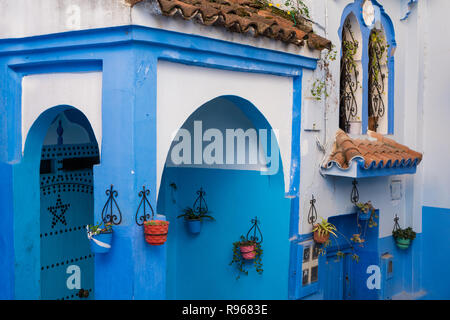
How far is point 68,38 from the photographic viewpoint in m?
5.08

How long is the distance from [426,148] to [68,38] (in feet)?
20.5

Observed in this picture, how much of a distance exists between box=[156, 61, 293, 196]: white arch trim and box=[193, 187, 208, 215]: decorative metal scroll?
1483 millimetres

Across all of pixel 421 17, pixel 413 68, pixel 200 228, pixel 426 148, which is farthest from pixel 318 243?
pixel 421 17

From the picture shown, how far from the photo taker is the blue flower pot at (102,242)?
4676 millimetres

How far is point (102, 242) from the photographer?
469 centimetres

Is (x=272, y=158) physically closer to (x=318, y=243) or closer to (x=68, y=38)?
(x=318, y=243)

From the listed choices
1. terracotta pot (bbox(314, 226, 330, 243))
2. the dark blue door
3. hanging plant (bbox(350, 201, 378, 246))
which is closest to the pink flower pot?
terracotta pot (bbox(314, 226, 330, 243))

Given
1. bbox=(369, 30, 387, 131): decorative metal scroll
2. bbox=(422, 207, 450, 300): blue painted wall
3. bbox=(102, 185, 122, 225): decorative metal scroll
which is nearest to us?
bbox=(102, 185, 122, 225): decorative metal scroll

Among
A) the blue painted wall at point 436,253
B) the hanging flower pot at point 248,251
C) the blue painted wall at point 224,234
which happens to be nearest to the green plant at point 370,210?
the blue painted wall at point 436,253

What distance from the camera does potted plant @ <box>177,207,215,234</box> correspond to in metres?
7.51

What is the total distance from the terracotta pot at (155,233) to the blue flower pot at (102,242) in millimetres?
326

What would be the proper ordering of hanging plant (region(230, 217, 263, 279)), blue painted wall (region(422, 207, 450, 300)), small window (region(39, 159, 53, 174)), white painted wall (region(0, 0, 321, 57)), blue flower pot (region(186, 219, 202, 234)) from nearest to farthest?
white painted wall (region(0, 0, 321, 57)) → small window (region(39, 159, 53, 174)) → hanging plant (region(230, 217, 263, 279)) → blue flower pot (region(186, 219, 202, 234)) → blue painted wall (region(422, 207, 450, 300))

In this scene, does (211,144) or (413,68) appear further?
(413,68)

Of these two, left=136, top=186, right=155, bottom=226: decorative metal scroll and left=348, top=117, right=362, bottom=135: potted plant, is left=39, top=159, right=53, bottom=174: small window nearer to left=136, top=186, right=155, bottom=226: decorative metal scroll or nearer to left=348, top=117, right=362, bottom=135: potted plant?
left=136, top=186, right=155, bottom=226: decorative metal scroll
